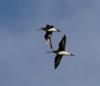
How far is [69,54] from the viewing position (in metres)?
70.7

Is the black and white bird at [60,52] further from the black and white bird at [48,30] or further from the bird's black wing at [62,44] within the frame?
the black and white bird at [48,30]

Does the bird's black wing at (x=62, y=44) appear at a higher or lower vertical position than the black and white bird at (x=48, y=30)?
lower

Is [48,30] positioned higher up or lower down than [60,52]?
higher up

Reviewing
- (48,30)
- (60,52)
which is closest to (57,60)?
(60,52)

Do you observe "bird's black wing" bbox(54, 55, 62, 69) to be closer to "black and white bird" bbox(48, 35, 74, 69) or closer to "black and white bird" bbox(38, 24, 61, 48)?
"black and white bird" bbox(48, 35, 74, 69)

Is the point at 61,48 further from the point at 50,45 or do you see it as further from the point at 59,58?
the point at 50,45

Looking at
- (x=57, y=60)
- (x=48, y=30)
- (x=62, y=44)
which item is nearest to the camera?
(x=57, y=60)

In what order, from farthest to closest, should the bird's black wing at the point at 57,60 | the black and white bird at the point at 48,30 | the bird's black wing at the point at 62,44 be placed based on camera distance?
the black and white bird at the point at 48,30 → the bird's black wing at the point at 62,44 → the bird's black wing at the point at 57,60

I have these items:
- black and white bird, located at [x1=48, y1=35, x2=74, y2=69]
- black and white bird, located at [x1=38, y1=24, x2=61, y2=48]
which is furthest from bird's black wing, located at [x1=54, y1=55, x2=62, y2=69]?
black and white bird, located at [x1=38, y1=24, x2=61, y2=48]

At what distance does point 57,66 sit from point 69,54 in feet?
7.53

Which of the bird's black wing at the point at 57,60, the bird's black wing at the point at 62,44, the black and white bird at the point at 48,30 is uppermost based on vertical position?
the black and white bird at the point at 48,30

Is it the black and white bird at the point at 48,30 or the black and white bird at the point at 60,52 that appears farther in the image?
the black and white bird at the point at 48,30

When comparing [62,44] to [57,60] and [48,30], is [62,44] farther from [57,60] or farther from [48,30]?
[48,30]

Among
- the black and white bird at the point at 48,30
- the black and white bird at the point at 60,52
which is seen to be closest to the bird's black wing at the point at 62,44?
the black and white bird at the point at 60,52
